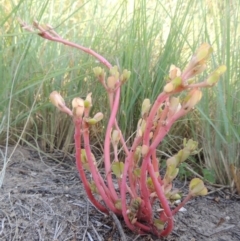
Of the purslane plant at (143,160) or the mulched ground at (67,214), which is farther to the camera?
the mulched ground at (67,214)

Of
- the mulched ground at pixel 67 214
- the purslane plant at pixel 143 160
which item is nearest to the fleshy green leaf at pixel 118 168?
the purslane plant at pixel 143 160

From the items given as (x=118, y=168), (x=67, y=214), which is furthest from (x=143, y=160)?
(x=67, y=214)

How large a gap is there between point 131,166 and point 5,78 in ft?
2.18

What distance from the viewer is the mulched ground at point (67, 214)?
1.12 meters

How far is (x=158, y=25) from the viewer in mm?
1757

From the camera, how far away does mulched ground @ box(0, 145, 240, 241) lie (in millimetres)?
1125

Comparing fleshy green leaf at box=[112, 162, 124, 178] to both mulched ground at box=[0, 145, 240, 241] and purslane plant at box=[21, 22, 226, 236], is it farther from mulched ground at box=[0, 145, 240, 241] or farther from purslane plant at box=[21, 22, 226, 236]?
mulched ground at box=[0, 145, 240, 241]

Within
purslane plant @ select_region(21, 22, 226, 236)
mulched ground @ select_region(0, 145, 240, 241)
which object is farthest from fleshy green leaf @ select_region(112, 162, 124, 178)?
mulched ground @ select_region(0, 145, 240, 241)

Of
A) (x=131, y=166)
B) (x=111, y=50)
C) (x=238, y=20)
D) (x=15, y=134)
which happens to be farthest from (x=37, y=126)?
(x=238, y=20)

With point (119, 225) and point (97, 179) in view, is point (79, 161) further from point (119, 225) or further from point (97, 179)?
point (119, 225)

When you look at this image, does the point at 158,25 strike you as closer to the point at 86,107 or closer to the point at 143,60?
the point at 143,60

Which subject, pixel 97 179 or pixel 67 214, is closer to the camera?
pixel 97 179

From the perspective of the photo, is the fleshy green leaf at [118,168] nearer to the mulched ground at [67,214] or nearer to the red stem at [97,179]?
the red stem at [97,179]

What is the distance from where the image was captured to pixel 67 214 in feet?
3.86
